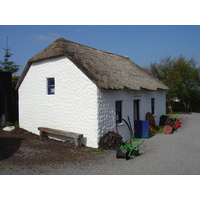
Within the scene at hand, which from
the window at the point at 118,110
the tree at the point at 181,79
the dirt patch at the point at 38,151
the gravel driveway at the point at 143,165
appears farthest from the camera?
the tree at the point at 181,79

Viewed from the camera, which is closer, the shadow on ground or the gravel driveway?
the gravel driveway

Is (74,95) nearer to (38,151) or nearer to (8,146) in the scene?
(38,151)

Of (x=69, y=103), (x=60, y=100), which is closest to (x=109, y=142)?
(x=69, y=103)

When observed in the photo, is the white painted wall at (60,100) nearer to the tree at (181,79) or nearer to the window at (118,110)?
the window at (118,110)

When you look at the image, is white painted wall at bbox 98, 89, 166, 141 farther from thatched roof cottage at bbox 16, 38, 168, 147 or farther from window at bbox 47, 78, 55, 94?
window at bbox 47, 78, 55, 94

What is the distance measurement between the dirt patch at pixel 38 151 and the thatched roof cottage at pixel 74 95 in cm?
82

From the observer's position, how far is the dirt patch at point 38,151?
24.8ft

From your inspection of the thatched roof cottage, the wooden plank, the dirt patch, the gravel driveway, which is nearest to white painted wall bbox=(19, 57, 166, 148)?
the thatched roof cottage

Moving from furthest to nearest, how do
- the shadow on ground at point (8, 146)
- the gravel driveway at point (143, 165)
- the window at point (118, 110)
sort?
the window at point (118, 110) < the shadow on ground at point (8, 146) < the gravel driveway at point (143, 165)

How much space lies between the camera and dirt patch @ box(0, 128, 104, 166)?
297 inches

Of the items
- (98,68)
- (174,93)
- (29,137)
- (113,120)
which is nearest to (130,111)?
(113,120)

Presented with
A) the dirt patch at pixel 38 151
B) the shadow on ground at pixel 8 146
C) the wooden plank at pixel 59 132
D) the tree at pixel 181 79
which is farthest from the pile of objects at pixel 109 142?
the tree at pixel 181 79

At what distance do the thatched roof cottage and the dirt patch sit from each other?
822mm

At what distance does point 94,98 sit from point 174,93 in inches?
739
